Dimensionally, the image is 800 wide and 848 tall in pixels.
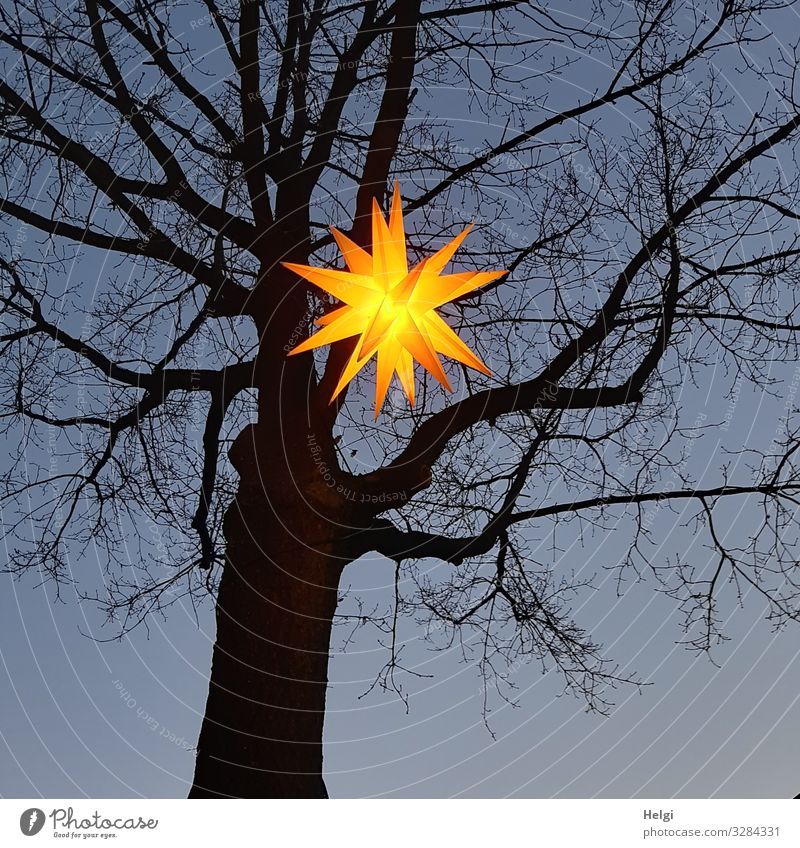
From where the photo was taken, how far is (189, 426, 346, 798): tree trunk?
21.9ft

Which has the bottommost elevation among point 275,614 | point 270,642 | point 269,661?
point 269,661

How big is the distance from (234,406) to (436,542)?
2.23 metres

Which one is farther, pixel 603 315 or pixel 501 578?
pixel 501 578

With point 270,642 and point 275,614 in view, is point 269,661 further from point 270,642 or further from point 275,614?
point 275,614

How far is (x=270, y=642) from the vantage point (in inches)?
274

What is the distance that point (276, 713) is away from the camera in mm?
6758

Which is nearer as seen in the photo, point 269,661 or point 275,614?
point 269,661

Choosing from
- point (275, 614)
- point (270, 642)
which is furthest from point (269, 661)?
point (275, 614)

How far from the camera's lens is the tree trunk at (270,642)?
263 inches

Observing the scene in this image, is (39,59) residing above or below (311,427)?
A: above
